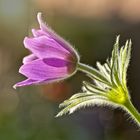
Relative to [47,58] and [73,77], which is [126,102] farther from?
[73,77]

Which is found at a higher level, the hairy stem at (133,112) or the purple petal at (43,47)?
the purple petal at (43,47)

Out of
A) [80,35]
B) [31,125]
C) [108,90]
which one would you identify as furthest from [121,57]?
[80,35]

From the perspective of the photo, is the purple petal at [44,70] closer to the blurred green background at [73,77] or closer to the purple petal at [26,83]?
the purple petal at [26,83]

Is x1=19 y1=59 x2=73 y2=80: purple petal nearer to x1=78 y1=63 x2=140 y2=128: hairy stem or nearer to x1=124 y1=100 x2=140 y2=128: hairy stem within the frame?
x1=78 y1=63 x2=140 y2=128: hairy stem

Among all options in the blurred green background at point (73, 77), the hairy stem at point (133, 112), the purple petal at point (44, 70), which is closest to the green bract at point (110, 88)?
the hairy stem at point (133, 112)

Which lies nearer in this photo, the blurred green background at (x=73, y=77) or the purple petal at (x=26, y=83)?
the purple petal at (x=26, y=83)

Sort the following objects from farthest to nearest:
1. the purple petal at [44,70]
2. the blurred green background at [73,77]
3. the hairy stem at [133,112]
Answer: the blurred green background at [73,77], the purple petal at [44,70], the hairy stem at [133,112]

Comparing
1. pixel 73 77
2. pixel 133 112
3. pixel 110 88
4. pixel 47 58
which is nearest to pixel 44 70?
pixel 47 58

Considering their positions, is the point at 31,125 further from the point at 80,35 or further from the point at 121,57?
the point at 121,57
